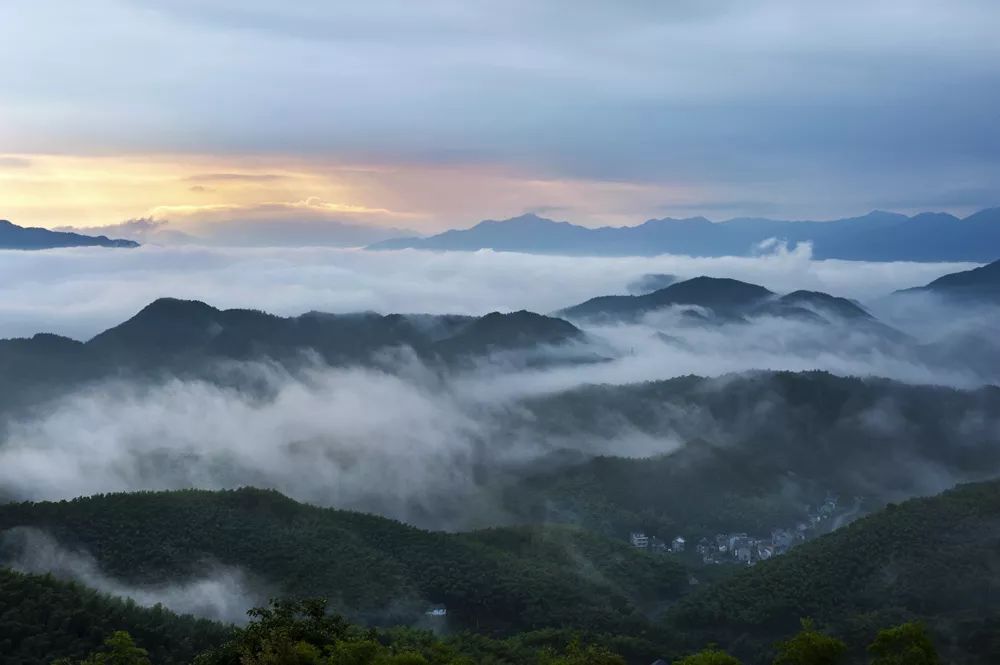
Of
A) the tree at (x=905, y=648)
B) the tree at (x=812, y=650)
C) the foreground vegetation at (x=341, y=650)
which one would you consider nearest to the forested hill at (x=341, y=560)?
the foreground vegetation at (x=341, y=650)

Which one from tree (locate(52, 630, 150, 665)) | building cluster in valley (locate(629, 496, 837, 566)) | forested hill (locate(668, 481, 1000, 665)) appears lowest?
building cluster in valley (locate(629, 496, 837, 566))

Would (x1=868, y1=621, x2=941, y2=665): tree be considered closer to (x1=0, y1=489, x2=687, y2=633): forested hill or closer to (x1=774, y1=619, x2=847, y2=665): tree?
(x1=774, y1=619, x2=847, y2=665): tree

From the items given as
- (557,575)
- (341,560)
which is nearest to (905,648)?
(557,575)

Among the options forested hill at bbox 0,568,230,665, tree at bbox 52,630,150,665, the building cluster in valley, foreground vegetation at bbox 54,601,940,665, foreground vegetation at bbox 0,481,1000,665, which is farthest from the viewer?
the building cluster in valley

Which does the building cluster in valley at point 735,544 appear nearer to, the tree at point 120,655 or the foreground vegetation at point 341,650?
the foreground vegetation at point 341,650

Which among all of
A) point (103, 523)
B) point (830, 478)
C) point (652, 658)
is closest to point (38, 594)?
point (103, 523)

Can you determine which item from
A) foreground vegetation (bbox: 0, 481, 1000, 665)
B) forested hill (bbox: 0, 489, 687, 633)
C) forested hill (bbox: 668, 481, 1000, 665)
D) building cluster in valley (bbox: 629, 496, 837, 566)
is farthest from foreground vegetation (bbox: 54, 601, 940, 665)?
building cluster in valley (bbox: 629, 496, 837, 566)

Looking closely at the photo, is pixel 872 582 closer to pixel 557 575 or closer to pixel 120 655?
pixel 557 575
